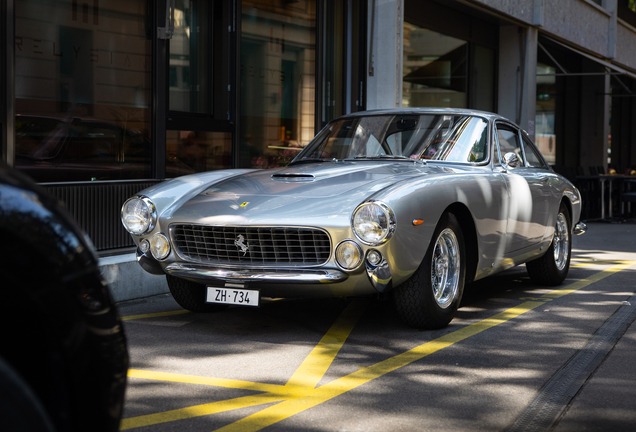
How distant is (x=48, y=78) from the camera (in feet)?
22.5

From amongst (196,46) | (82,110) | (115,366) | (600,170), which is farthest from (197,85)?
(600,170)

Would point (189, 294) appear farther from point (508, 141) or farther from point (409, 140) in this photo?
point (508, 141)

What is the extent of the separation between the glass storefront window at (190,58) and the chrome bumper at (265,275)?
419 centimetres

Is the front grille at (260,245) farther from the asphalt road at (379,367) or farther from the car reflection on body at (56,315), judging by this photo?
the car reflection on body at (56,315)

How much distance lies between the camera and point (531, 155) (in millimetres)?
6809

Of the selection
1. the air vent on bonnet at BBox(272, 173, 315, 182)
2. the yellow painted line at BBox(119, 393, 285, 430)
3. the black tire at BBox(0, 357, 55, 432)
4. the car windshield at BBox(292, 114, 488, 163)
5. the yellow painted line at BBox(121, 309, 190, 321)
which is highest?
the car windshield at BBox(292, 114, 488, 163)

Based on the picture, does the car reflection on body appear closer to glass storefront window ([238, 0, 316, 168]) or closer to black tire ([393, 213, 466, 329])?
black tire ([393, 213, 466, 329])

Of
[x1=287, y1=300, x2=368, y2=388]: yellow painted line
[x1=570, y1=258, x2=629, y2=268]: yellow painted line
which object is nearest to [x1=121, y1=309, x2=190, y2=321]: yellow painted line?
[x1=287, y1=300, x2=368, y2=388]: yellow painted line

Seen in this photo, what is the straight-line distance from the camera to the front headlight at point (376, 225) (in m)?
4.25

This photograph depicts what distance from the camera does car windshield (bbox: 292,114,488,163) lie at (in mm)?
5645

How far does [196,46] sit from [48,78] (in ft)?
7.83

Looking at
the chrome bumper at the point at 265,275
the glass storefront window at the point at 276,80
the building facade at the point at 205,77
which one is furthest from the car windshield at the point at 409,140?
the glass storefront window at the point at 276,80

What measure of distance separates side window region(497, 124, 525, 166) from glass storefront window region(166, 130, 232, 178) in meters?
3.79

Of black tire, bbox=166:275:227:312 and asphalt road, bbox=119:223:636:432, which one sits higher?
black tire, bbox=166:275:227:312
